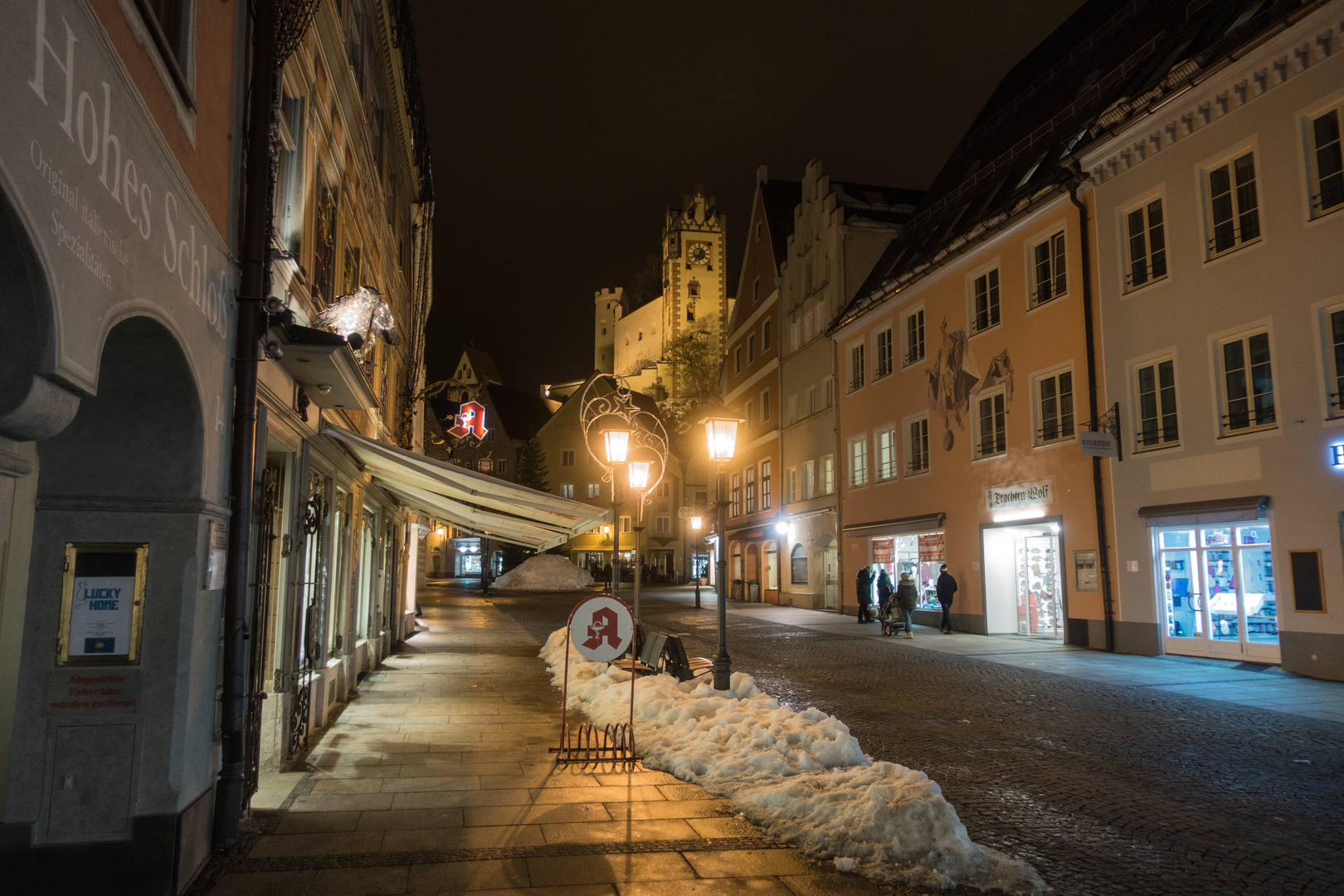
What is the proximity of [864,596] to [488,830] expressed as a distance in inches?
864

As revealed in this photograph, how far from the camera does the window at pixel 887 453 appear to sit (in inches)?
1120

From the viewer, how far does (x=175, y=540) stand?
5.30 metres

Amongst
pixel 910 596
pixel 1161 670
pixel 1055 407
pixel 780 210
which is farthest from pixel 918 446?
pixel 780 210

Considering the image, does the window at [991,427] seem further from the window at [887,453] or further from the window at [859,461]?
the window at [859,461]

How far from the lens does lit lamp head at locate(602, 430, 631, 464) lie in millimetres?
15086

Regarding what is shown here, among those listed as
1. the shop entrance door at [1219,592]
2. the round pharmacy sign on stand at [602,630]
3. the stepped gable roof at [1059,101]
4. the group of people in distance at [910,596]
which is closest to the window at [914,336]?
the stepped gable roof at [1059,101]

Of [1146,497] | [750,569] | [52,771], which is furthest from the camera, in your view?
[750,569]

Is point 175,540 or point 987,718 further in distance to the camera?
point 987,718

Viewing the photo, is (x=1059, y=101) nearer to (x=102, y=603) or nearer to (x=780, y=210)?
(x=780, y=210)

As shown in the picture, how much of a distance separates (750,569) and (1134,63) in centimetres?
2589

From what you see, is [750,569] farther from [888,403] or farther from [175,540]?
[175,540]

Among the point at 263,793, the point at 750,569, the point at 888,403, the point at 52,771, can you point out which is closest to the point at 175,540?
the point at 52,771

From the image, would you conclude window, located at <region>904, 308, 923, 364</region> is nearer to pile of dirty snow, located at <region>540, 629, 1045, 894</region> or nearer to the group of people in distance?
the group of people in distance

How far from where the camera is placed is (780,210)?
42094 mm
